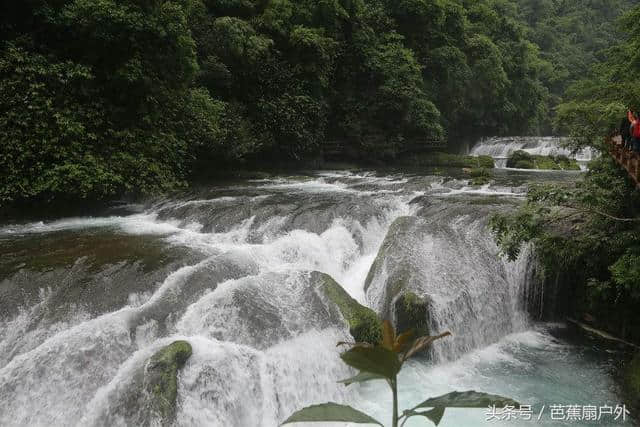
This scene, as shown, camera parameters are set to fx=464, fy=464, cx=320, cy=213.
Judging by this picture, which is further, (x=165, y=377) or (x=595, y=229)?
(x=595, y=229)

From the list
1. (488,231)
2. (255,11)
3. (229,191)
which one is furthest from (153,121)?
(488,231)

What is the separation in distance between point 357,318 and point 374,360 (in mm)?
5721

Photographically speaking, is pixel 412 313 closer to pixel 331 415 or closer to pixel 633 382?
pixel 633 382

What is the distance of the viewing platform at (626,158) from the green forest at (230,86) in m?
1.43

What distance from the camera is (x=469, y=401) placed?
132 centimetres

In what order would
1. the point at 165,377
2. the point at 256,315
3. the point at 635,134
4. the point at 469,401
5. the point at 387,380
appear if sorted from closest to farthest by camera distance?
the point at 387,380 < the point at 469,401 < the point at 165,377 < the point at 256,315 < the point at 635,134

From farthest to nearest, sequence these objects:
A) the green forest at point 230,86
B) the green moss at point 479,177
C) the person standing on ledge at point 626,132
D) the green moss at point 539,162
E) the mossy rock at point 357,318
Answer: the green moss at point 539,162 < the green moss at point 479,177 < the green forest at point 230,86 < the person standing on ledge at point 626,132 < the mossy rock at point 357,318

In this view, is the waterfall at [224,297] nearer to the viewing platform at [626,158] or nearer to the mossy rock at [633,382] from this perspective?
the mossy rock at [633,382]

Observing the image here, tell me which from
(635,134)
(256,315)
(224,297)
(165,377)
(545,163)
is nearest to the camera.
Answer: (165,377)

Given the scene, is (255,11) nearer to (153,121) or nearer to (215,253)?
(153,121)

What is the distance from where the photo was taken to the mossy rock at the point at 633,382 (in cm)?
606

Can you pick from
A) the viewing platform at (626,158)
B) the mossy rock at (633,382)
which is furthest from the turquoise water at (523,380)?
the viewing platform at (626,158)

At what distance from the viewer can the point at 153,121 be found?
13.7 metres

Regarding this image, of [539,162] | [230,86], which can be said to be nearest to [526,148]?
[539,162]
